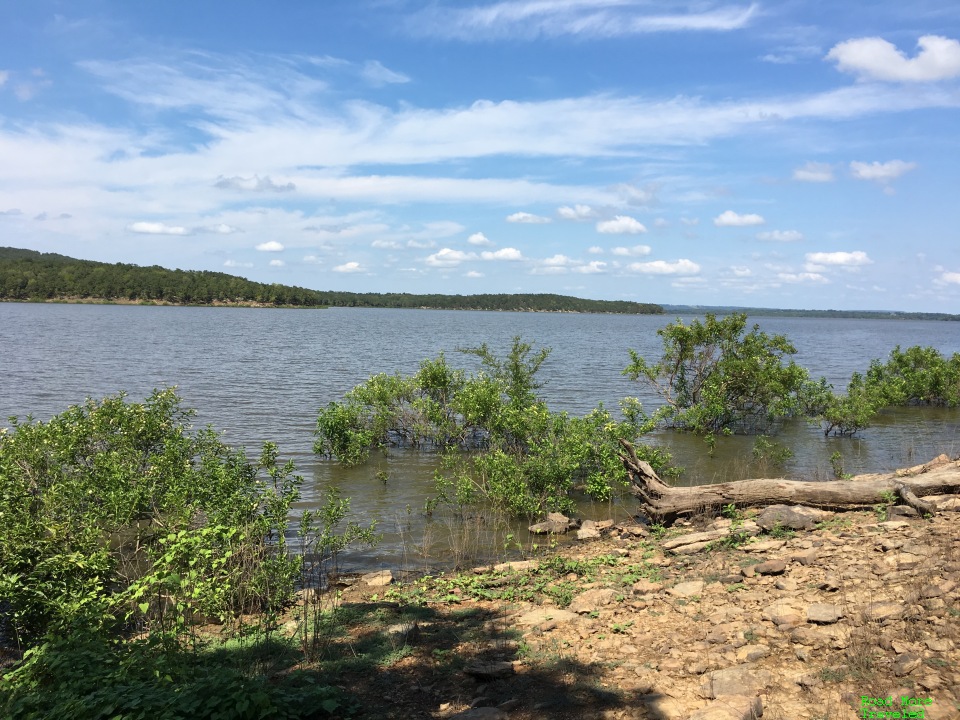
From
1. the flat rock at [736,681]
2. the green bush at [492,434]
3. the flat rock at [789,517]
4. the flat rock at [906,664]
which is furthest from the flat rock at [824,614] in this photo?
the green bush at [492,434]

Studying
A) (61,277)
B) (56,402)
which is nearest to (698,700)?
(56,402)

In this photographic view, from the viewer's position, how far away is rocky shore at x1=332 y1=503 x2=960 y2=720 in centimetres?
560

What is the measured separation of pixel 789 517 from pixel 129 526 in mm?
11040

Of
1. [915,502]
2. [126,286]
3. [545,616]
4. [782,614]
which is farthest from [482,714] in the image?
[126,286]

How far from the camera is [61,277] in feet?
490

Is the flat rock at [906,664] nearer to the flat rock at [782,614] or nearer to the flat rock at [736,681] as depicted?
the flat rock at [736,681]

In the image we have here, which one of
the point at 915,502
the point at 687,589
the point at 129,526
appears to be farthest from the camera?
the point at 129,526

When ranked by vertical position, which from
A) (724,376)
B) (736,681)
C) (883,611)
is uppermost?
(724,376)

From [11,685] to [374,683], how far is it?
3404 millimetres

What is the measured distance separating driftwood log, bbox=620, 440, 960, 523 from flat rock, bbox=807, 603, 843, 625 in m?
4.51

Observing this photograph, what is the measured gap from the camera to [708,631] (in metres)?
7.13

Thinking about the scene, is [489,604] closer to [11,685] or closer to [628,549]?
[628,549]

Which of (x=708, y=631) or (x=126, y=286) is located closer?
(x=708, y=631)

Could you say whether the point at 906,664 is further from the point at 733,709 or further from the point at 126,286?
the point at 126,286
